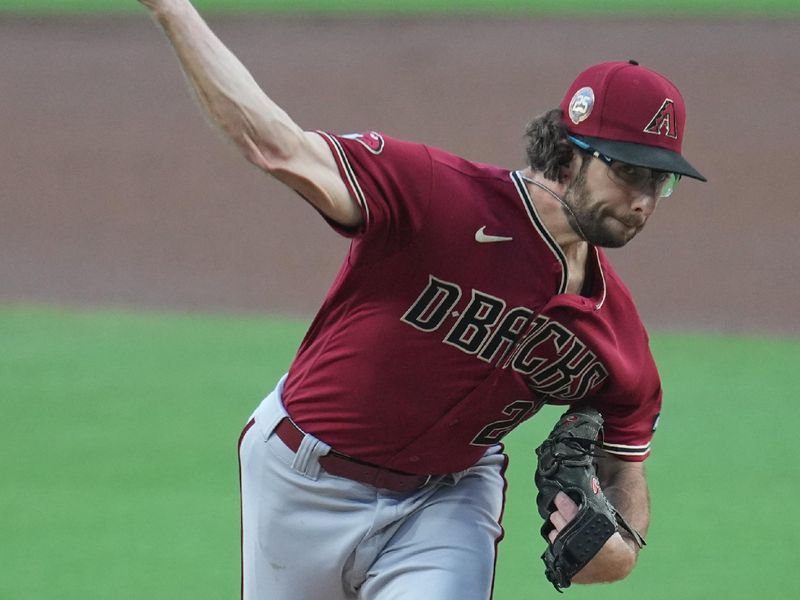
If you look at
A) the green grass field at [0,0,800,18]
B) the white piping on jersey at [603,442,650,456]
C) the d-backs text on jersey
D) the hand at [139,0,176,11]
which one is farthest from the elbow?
the green grass field at [0,0,800,18]

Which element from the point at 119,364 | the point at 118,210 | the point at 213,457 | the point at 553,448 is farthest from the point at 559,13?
the point at 553,448

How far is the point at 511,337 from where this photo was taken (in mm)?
3980

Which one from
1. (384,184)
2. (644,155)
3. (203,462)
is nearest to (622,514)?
(644,155)

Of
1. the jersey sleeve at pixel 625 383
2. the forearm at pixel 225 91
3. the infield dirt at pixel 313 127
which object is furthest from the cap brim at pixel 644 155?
the infield dirt at pixel 313 127

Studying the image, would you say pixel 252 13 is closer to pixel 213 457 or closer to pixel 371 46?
pixel 371 46

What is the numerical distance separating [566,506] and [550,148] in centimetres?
109

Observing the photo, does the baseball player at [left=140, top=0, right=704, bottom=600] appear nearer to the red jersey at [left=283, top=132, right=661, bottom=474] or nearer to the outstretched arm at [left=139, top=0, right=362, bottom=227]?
the red jersey at [left=283, top=132, right=661, bottom=474]

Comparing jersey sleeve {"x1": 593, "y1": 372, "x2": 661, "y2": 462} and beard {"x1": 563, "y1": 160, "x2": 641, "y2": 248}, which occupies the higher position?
beard {"x1": 563, "y1": 160, "x2": 641, "y2": 248}

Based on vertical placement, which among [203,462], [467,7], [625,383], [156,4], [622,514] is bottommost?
[203,462]

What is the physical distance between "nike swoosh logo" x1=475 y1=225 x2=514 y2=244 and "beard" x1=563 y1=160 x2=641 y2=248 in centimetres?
22

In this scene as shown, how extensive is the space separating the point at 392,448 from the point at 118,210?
29.8ft

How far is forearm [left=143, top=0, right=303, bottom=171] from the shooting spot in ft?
10.1

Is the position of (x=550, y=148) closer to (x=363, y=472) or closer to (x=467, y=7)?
(x=363, y=472)

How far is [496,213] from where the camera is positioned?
A: 3861mm
